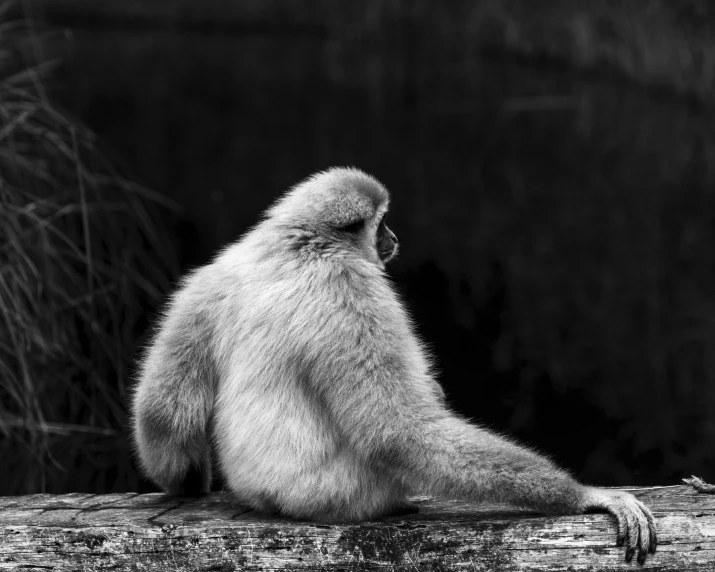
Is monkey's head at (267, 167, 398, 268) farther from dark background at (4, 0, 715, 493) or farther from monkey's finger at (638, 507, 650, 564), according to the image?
dark background at (4, 0, 715, 493)

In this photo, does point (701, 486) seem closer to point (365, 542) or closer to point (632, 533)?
point (632, 533)

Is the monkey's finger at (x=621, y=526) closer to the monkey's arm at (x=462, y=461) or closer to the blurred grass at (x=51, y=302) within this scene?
the monkey's arm at (x=462, y=461)

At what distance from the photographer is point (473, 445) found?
3.12m

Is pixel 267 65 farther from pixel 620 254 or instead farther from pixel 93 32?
pixel 620 254

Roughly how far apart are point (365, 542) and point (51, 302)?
3.42 meters

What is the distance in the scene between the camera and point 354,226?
11.6ft

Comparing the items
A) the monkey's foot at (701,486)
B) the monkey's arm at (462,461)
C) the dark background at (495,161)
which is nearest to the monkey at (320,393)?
the monkey's arm at (462,461)

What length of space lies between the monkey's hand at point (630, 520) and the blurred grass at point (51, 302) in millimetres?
3193

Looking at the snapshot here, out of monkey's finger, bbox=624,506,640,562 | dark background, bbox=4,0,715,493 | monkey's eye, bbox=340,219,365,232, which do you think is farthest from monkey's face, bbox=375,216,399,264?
dark background, bbox=4,0,715,493

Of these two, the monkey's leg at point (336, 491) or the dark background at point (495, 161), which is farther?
the dark background at point (495, 161)

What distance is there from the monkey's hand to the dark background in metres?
4.20

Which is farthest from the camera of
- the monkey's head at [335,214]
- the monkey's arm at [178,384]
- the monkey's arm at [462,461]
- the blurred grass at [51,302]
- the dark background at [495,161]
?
the dark background at [495,161]

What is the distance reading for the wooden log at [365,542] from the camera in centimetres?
317

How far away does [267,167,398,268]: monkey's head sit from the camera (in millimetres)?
3457
